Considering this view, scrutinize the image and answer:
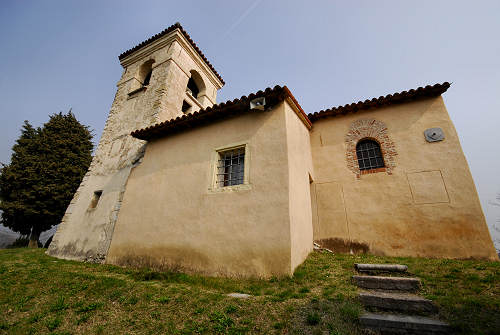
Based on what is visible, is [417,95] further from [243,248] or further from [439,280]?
[243,248]

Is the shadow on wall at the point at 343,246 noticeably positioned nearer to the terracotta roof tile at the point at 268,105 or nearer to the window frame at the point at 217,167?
the window frame at the point at 217,167

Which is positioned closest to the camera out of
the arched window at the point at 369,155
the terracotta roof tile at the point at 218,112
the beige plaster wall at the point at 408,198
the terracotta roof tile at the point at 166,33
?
the beige plaster wall at the point at 408,198

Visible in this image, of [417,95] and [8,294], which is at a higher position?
[417,95]

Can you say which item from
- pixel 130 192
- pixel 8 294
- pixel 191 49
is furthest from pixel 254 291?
pixel 191 49

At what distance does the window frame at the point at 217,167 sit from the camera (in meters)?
5.20

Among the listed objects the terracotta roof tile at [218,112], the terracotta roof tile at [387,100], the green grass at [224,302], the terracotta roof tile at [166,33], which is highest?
the terracotta roof tile at [166,33]

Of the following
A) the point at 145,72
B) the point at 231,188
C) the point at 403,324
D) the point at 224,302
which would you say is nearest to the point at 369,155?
the point at 231,188

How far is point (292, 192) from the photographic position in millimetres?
4781

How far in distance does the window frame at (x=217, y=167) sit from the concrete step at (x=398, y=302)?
3.05 metres

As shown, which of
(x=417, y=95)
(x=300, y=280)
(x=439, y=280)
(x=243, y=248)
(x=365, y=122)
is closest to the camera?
(x=439, y=280)

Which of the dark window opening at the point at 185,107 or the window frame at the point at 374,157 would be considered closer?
the window frame at the point at 374,157

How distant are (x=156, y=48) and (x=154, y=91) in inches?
127

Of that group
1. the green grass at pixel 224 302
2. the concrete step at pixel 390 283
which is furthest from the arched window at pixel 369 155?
the concrete step at pixel 390 283

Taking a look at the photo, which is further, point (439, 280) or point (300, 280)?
point (300, 280)
